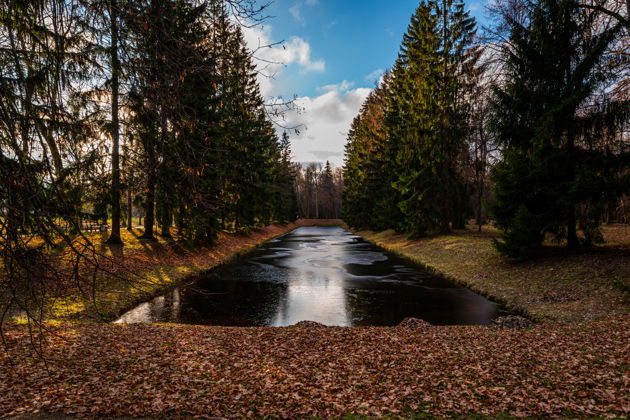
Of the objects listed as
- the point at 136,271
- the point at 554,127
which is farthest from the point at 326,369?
the point at 554,127

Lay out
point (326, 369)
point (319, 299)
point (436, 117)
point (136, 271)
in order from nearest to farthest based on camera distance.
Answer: point (326, 369), point (319, 299), point (136, 271), point (436, 117)

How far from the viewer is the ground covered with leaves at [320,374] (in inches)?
185

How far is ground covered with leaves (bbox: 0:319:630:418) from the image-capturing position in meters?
4.70

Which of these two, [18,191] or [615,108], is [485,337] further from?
[615,108]

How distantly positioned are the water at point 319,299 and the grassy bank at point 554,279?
2.89 ft

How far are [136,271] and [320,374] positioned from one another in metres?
10.4

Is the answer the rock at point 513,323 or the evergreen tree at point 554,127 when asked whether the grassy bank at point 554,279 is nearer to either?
the rock at point 513,323

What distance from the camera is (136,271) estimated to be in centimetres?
1345

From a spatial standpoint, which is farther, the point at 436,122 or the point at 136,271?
the point at 436,122

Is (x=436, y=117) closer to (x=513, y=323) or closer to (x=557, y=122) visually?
(x=557, y=122)

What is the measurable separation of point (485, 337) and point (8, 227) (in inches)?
334

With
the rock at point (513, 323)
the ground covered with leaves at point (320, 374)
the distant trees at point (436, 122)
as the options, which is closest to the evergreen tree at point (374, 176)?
the distant trees at point (436, 122)

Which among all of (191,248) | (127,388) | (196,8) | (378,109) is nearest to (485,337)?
(127,388)

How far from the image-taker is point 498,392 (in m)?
5.05
